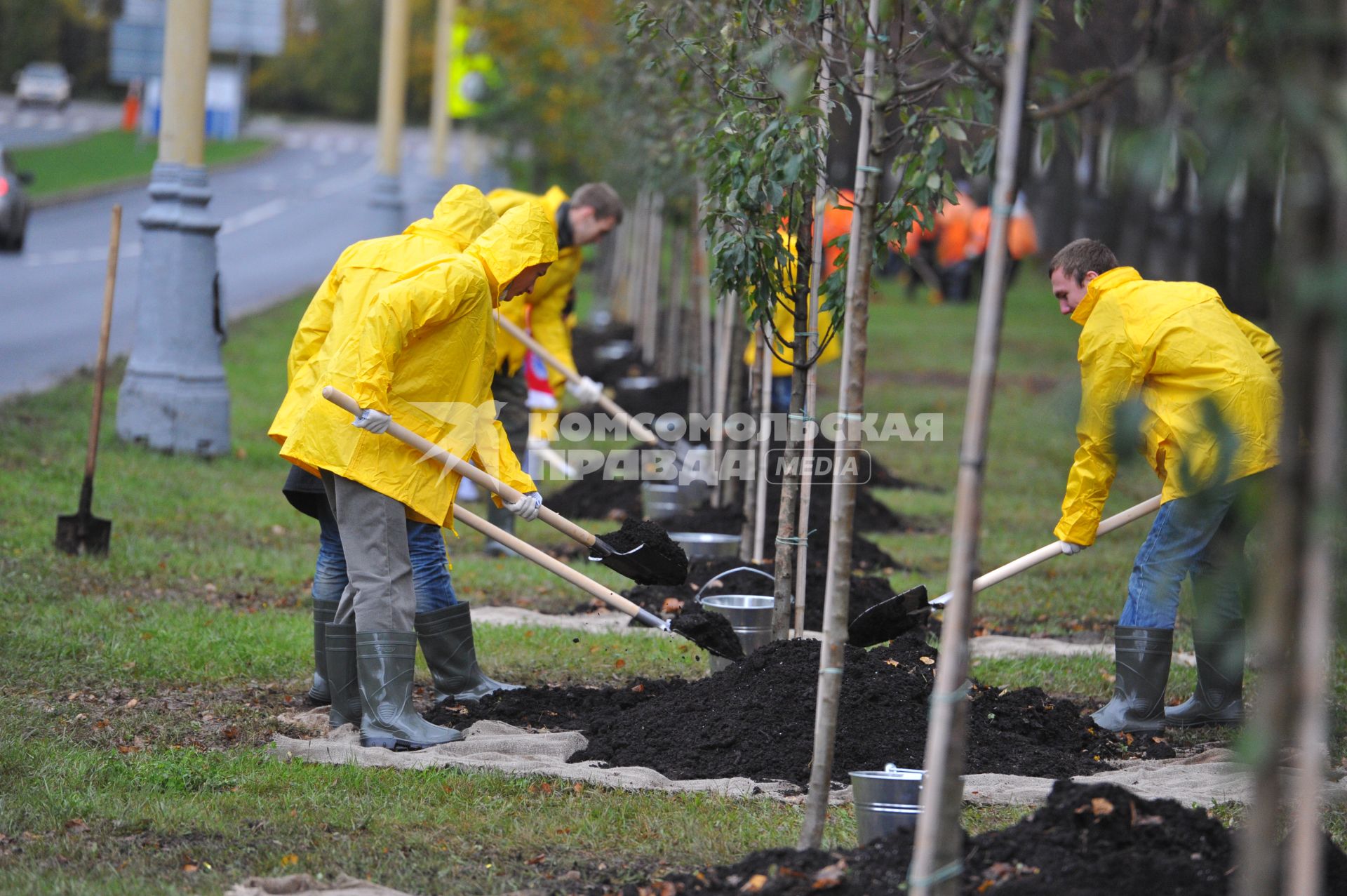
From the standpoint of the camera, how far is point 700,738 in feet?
15.6

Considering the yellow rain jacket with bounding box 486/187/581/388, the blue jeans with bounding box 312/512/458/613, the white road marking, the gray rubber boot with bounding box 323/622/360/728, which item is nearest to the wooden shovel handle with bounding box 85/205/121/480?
the yellow rain jacket with bounding box 486/187/581/388

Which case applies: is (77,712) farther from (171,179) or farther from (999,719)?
(171,179)

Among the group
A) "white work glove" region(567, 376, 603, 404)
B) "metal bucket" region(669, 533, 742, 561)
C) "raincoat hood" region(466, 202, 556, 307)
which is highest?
"raincoat hood" region(466, 202, 556, 307)

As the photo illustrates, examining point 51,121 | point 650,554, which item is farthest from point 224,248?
point 51,121

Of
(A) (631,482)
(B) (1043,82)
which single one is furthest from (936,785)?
(A) (631,482)

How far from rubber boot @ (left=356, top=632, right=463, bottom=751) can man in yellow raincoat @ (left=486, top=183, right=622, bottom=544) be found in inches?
92.2

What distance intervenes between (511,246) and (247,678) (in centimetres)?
195

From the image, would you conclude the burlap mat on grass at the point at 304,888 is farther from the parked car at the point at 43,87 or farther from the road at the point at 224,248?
the parked car at the point at 43,87

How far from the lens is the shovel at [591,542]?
184 inches

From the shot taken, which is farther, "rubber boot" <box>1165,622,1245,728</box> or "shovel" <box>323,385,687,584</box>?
"rubber boot" <box>1165,622,1245,728</box>

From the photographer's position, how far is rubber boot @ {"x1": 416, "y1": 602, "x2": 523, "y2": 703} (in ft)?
17.7

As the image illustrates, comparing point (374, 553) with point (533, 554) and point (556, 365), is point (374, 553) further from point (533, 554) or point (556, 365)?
point (556, 365)

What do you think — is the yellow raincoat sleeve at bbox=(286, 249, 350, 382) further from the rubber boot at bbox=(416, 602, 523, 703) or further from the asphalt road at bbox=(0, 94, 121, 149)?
the asphalt road at bbox=(0, 94, 121, 149)

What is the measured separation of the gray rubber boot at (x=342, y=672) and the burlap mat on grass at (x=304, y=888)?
1528mm
